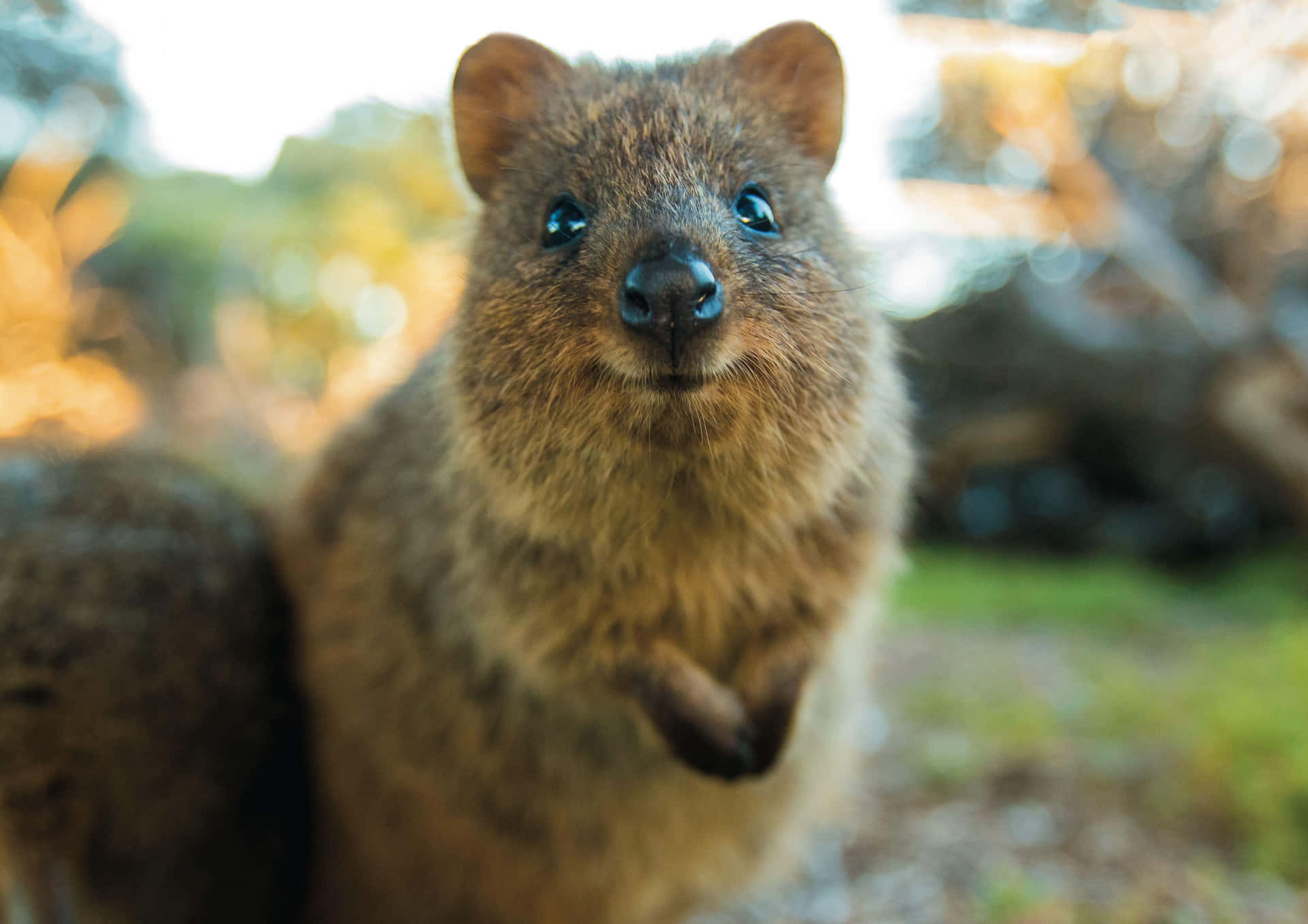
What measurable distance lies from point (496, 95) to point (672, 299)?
1166 millimetres

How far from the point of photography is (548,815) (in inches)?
97.3

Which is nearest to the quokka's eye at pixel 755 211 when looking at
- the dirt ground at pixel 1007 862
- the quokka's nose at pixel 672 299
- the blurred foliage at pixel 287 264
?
the quokka's nose at pixel 672 299

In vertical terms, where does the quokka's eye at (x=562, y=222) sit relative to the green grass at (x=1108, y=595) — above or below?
below

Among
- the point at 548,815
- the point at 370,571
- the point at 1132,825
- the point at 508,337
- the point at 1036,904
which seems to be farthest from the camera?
the point at 1132,825

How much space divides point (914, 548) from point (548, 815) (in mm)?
8875

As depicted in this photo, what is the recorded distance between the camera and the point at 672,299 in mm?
1504

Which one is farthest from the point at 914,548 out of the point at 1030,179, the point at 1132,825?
the point at 1132,825

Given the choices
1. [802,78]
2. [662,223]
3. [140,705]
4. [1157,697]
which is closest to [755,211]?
[662,223]

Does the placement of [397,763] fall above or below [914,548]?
below

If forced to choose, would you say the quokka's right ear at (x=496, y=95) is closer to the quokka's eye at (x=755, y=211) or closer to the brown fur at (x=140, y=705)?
the quokka's eye at (x=755, y=211)

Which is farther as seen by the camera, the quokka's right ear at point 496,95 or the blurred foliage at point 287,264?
the blurred foliage at point 287,264

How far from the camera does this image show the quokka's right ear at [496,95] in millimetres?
2260

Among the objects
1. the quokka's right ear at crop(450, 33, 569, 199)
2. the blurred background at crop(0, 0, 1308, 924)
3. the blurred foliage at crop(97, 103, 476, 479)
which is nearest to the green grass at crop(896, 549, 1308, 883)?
the blurred background at crop(0, 0, 1308, 924)

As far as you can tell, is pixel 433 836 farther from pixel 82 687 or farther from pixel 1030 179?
pixel 1030 179
